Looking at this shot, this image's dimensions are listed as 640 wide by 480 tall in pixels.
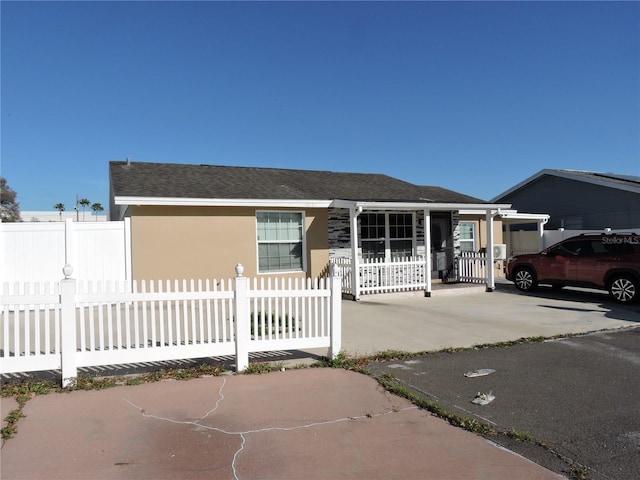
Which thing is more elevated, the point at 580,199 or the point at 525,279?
the point at 580,199

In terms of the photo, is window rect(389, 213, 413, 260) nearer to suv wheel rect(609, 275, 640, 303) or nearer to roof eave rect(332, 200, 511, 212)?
roof eave rect(332, 200, 511, 212)

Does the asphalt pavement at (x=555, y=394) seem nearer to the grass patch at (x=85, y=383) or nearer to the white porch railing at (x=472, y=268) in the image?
the grass patch at (x=85, y=383)

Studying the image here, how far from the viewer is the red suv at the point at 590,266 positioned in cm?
1117

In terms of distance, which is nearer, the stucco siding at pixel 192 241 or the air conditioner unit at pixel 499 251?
the stucco siding at pixel 192 241

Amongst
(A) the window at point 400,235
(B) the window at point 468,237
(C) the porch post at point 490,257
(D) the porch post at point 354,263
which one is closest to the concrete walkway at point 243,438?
(D) the porch post at point 354,263

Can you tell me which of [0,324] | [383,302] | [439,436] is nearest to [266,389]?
[439,436]

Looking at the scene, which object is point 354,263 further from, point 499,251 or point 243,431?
point 243,431

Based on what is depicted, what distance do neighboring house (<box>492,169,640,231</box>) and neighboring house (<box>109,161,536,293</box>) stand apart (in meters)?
10.5

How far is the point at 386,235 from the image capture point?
13742 mm

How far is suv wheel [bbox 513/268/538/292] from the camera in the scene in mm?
13484

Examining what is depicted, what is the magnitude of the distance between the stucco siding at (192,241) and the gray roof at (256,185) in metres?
0.49

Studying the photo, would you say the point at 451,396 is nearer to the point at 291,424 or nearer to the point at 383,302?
the point at 291,424

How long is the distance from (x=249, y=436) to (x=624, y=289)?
11.0 metres

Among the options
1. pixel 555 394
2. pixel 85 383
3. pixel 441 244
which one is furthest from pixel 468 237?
pixel 85 383
